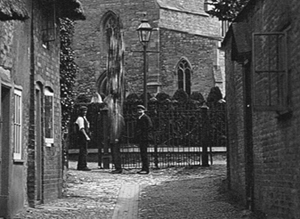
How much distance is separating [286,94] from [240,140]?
498 cm

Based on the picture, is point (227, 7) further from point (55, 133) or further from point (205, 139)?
point (205, 139)

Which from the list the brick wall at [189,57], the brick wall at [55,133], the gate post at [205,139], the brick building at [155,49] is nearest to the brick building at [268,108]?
the brick wall at [55,133]

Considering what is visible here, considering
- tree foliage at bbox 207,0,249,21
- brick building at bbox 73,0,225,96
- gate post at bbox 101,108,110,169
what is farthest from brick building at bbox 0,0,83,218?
brick building at bbox 73,0,225,96

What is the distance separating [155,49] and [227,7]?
26.3 metres

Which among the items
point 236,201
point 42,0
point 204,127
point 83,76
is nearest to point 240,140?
point 236,201

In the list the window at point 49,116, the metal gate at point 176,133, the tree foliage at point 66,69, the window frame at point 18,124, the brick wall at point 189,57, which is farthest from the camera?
the brick wall at point 189,57

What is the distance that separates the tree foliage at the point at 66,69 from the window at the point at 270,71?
7.92m

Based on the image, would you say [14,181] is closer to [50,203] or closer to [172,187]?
[50,203]

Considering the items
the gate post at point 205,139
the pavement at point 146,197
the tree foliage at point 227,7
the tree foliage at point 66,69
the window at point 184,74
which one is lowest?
the pavement at point 146,197

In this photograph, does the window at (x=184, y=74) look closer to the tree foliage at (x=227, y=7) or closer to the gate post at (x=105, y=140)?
the gate post at (x=105, y=140)

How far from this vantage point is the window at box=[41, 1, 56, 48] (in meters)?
16.8

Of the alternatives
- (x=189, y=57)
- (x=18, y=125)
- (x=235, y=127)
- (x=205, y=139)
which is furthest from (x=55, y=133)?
(x=189, y=57)

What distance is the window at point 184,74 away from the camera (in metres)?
45.6

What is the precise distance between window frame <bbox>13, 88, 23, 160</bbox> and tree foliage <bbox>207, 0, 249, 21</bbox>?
596 centimetres
